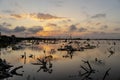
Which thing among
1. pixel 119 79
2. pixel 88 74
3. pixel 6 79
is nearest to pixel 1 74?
pixel 6 79

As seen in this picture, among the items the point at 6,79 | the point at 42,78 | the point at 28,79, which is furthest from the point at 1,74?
the point at 42,78

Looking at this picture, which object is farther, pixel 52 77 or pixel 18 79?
pixel 52 77

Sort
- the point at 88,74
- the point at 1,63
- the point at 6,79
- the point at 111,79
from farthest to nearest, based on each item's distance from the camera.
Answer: the point at 1,63
the point at 88,74
the point at 111,79
the point at 6,79

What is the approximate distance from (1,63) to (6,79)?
746cm

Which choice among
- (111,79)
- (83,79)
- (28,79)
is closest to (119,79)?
(111,79)

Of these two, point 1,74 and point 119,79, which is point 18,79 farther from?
point 119,79

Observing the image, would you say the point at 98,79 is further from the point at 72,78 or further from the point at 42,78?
the point at 42,78

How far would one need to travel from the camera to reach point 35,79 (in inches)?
1025

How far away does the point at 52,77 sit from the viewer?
27594 mm

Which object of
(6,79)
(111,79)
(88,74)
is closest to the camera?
(6,79)

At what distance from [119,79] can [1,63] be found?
54.1 feet

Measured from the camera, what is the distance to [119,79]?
25094 mm

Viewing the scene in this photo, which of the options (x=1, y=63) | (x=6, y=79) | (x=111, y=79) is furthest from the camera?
(x=1, y=63)

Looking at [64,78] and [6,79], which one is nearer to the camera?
[6,79]
